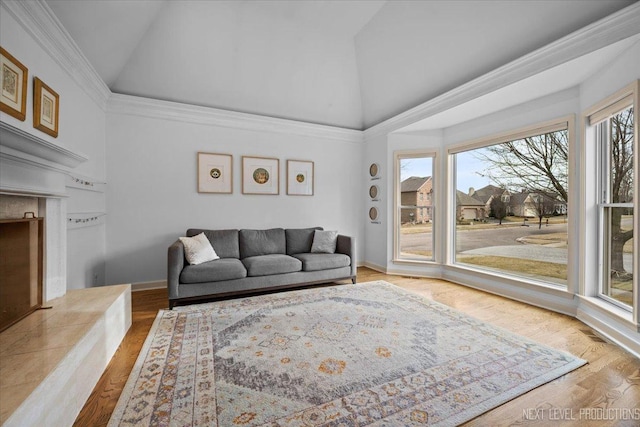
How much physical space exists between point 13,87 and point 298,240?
338 centimetres

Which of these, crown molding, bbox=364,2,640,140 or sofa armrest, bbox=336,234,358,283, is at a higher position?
crown molding, bbox=364,2,640,140

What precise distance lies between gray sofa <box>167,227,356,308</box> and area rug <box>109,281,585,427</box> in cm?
34

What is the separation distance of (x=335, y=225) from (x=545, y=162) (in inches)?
127

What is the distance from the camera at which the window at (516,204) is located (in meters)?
3.29

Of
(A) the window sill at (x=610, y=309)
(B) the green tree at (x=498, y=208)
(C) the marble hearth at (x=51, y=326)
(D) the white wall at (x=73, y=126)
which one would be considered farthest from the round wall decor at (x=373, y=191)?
(D) the white wall at (x=73, y=126)

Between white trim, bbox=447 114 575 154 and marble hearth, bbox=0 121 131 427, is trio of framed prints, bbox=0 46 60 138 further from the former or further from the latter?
white trim, bbox=447 114 575 154

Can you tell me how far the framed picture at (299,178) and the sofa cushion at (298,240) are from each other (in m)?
0.75

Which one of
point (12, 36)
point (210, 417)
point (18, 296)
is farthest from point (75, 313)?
point (12, 36)

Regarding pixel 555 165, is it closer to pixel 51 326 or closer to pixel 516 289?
pixel 516 289

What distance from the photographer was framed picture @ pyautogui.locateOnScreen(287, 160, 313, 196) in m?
4.86

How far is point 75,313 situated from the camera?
195 cm

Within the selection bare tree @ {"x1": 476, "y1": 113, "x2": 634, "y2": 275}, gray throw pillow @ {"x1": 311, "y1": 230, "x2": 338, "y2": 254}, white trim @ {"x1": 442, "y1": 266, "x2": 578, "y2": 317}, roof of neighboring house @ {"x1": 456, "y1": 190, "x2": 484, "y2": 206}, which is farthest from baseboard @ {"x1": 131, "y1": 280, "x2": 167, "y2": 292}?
bare tree @ {"x1": 476, "y1": 113, "x2": 634, "y2": 275}

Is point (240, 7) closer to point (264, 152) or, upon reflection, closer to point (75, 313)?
point (264, 152)

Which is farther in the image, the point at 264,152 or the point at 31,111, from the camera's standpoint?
the point at 264,152
